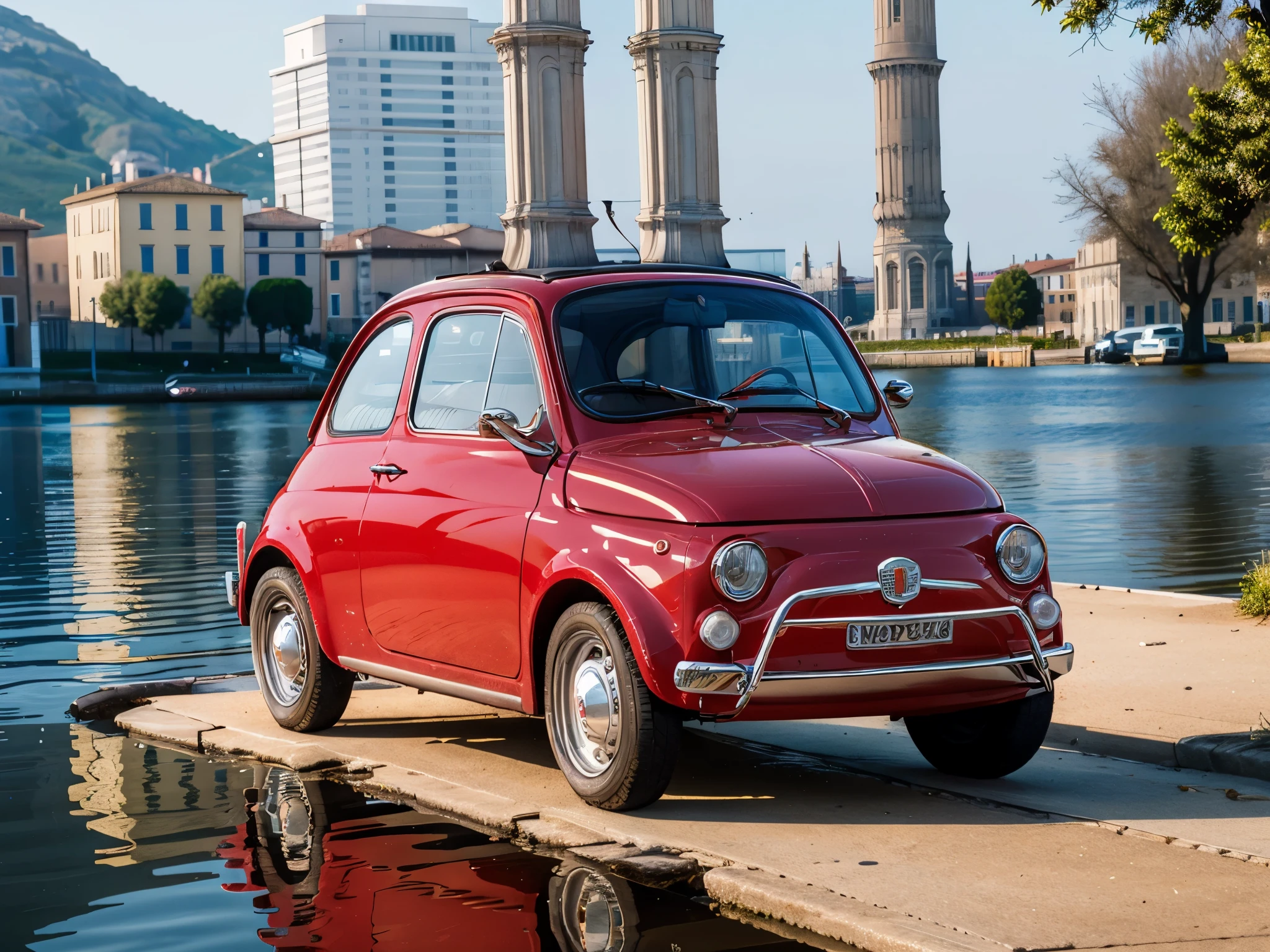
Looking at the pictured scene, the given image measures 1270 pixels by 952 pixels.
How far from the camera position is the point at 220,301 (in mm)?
118250

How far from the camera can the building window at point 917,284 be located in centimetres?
15688

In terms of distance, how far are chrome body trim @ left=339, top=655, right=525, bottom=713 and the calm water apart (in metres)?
0.55

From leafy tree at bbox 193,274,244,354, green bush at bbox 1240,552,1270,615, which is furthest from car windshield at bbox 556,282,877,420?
leafy tree at bbox 193,274,244,354

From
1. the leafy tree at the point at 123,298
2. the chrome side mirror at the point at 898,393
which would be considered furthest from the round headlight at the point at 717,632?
the leafy tree at the point at 123,298

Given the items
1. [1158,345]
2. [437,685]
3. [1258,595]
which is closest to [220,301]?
[1158,345]

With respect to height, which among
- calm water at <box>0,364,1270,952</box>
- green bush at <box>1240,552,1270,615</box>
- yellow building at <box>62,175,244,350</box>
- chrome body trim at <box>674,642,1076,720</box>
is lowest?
calm water at <box>0,364,1270,952</box>

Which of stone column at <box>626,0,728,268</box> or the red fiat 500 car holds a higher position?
stone column at <box>626,0,728,268</box>

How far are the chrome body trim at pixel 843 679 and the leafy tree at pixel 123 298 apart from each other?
116383mm

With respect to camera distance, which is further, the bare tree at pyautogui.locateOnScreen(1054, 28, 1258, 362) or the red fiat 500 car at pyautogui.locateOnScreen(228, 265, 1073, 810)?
the bare tree at pyautogui.locateOnScreen(1054, 28, 1258, 362)

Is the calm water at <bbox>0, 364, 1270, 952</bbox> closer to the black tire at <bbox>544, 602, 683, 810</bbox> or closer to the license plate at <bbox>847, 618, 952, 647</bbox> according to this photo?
the black tire at <bbox>544, 602, 683, 810</bbox>

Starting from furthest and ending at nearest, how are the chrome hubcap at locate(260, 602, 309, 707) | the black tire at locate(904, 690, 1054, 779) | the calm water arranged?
1. the chrome hubcap at locate(260, 602, 309, 707)
2. the black tire at locate(904, 690, 1054, 779)
3. the calm water

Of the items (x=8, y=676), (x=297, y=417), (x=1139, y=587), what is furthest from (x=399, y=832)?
(x=297, y=417)

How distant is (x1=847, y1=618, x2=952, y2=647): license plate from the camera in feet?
17.5

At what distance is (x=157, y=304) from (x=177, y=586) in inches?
4149
